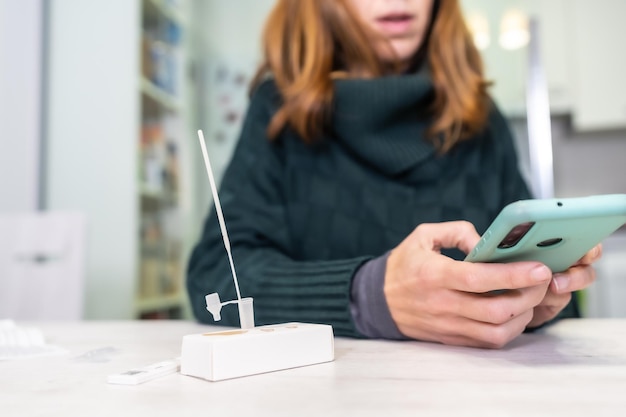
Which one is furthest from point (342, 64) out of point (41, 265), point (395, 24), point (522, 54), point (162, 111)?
point (162, 111)

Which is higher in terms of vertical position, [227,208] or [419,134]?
[419,134]

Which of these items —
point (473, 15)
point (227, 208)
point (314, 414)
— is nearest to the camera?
point (314, 414)

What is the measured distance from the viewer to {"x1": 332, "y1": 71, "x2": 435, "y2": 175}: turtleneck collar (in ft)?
2.97

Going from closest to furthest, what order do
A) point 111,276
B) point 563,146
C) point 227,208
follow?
point 227,208, point 111,276, point 563,146

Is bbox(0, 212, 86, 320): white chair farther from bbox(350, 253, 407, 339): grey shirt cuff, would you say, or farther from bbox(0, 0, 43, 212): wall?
bbox(350, 253, 407, 339): grey shirt cuff

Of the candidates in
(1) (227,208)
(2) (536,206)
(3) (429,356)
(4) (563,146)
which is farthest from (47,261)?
(4) (563,146)

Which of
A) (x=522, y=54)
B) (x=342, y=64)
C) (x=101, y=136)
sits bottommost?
(x=342, y=64)

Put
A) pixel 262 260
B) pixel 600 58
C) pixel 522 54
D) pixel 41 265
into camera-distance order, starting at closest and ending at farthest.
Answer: pixel 262 260
pixel 41 265
pixel 522 54
pixel 600 58

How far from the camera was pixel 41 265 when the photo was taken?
135 cm

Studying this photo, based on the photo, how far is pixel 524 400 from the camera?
30 cm

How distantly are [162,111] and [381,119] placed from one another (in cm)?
197

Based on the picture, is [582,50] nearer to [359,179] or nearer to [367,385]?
[359,179]

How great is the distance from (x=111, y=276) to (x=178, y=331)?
1617 mm

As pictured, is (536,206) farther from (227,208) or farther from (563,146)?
(563,146)
